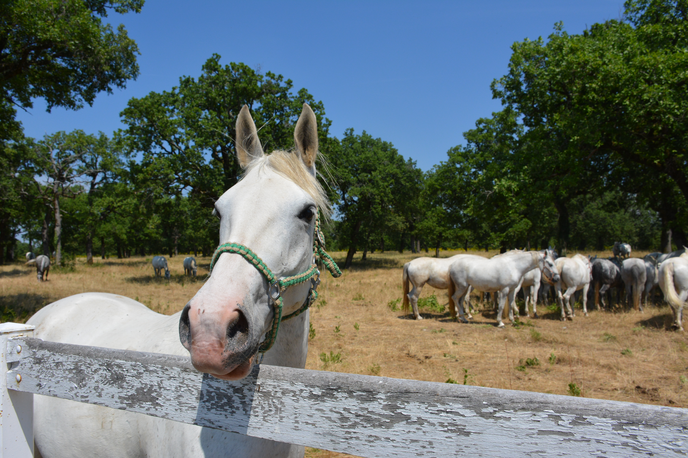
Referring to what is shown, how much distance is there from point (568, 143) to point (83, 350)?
14802mm

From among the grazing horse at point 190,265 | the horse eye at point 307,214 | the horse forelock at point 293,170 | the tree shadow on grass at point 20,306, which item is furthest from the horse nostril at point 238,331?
the grazing horse at point 190,265

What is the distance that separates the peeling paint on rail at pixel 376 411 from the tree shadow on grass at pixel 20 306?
949 centimetres

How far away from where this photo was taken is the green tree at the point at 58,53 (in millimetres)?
7816

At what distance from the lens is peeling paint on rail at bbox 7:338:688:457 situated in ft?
2.72

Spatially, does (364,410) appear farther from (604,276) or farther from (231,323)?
(604,276)

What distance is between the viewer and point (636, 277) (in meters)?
11.0

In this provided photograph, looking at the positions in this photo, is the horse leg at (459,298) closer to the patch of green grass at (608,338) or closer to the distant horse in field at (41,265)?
the patch of green grass at (608,338)

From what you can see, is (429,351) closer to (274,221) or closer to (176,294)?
(274,221)

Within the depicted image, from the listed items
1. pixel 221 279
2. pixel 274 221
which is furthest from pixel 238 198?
pixel 221 279

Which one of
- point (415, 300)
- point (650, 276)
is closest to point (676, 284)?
point (650, 276)

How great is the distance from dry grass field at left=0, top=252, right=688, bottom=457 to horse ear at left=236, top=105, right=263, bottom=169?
3.55 meters

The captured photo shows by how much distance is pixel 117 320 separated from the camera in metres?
2.80

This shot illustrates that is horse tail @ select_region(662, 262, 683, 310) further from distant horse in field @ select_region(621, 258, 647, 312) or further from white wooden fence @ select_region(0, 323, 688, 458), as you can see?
white wooden fence @ select_region(0, 323, 688, 458)

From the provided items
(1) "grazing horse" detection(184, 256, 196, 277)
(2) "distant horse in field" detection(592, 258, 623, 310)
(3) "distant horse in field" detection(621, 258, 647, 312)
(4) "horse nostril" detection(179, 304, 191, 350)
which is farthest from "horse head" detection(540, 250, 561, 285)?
(1) "grazing horse" detection(184, 256, 196, 277)
